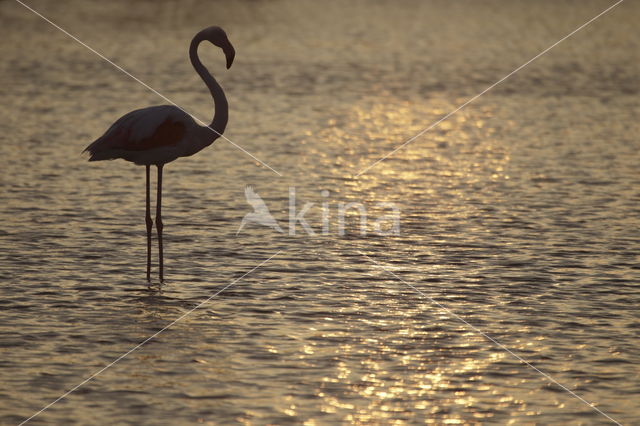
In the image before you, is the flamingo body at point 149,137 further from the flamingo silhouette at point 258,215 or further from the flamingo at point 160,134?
the flamingo silhouette at point 258,215

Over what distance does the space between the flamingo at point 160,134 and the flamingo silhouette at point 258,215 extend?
1845 millimetres

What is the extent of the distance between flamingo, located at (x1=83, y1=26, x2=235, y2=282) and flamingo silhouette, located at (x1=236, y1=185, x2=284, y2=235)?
1.85 m

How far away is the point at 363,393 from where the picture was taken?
729 centimetres

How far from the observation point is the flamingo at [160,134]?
9953mm

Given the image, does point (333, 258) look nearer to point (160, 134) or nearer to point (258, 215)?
point (258, 215)

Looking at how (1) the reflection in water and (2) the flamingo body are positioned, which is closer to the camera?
(1) the reflection in water

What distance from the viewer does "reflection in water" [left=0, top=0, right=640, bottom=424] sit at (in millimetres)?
7371

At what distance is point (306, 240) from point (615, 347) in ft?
13.2

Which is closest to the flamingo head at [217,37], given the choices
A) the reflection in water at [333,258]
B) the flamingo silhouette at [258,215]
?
the reflection in water at [333,258]

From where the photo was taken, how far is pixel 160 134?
1004cm

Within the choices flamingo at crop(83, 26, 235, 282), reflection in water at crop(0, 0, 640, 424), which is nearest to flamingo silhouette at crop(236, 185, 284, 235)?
reflection in water at crop(0, 0, 640, 424)

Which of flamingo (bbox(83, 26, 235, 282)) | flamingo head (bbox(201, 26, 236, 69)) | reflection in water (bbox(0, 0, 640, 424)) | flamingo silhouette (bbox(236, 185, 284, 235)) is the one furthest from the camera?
flamingo silhouette (bbox(236, 185, 284, 235))

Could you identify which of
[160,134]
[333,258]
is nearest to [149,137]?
[160,134]

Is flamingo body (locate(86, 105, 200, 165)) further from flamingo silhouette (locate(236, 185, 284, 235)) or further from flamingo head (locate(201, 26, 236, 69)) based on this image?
flamingo silhouette (locate(236, 185, 284, 235))
